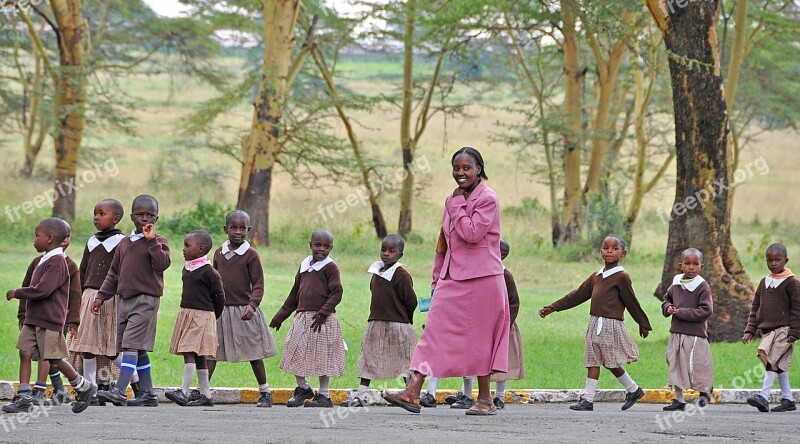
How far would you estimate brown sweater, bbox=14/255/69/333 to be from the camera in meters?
8.97

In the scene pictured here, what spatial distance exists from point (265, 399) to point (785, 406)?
4.52 m

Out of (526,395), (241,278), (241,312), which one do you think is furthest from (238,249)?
(526,395)

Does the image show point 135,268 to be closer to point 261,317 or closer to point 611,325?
point 261,317

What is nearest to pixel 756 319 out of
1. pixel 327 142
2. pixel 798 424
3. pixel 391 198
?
pixel 798 424

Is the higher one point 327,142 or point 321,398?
point 327,142

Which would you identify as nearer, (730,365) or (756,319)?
(756,319)

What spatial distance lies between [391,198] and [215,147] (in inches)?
612

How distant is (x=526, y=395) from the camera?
1132cm

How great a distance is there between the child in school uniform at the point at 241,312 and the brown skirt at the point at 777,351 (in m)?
4.34

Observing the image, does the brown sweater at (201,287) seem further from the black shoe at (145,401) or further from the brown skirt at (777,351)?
the brown skirt at (777,351)

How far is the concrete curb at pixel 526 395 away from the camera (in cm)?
1071

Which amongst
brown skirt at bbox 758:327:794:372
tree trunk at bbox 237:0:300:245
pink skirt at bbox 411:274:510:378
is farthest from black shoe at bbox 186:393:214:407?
tree trunk at bbox 237:0:300:245

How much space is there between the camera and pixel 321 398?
10.3 m

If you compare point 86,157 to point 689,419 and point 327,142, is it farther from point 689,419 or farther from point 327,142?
point 689,419
